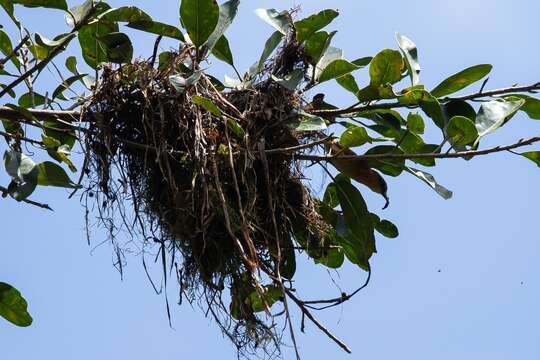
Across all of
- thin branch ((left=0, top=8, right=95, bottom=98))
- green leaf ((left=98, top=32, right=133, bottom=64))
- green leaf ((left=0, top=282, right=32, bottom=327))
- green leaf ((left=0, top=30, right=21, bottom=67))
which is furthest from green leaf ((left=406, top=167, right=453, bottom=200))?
green leaf ((left=0, top=30, right=21, bottom=67))

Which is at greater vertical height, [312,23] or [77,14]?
[312,23]

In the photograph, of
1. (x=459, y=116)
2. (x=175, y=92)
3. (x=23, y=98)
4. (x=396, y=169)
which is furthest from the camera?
(x=23, y=98)

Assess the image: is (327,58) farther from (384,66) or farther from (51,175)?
(51,175)

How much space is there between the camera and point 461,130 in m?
2.08

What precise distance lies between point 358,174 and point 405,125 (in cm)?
16

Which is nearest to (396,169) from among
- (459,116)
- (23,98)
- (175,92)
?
(459,116)

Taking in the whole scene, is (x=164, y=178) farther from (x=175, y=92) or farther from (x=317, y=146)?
(x=317, y=146)

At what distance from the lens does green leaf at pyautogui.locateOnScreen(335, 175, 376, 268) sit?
2.40 meters

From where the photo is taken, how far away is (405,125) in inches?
91.4

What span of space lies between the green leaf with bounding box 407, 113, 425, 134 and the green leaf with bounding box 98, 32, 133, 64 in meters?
0.64

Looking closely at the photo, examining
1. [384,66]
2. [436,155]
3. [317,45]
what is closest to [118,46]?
[317,45]

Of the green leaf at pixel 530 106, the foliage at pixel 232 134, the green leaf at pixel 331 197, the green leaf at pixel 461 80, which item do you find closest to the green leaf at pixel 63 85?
the foliage at pixel 232 134

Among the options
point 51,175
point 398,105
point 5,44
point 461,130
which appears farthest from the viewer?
point 5,44

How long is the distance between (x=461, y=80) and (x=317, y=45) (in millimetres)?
343
